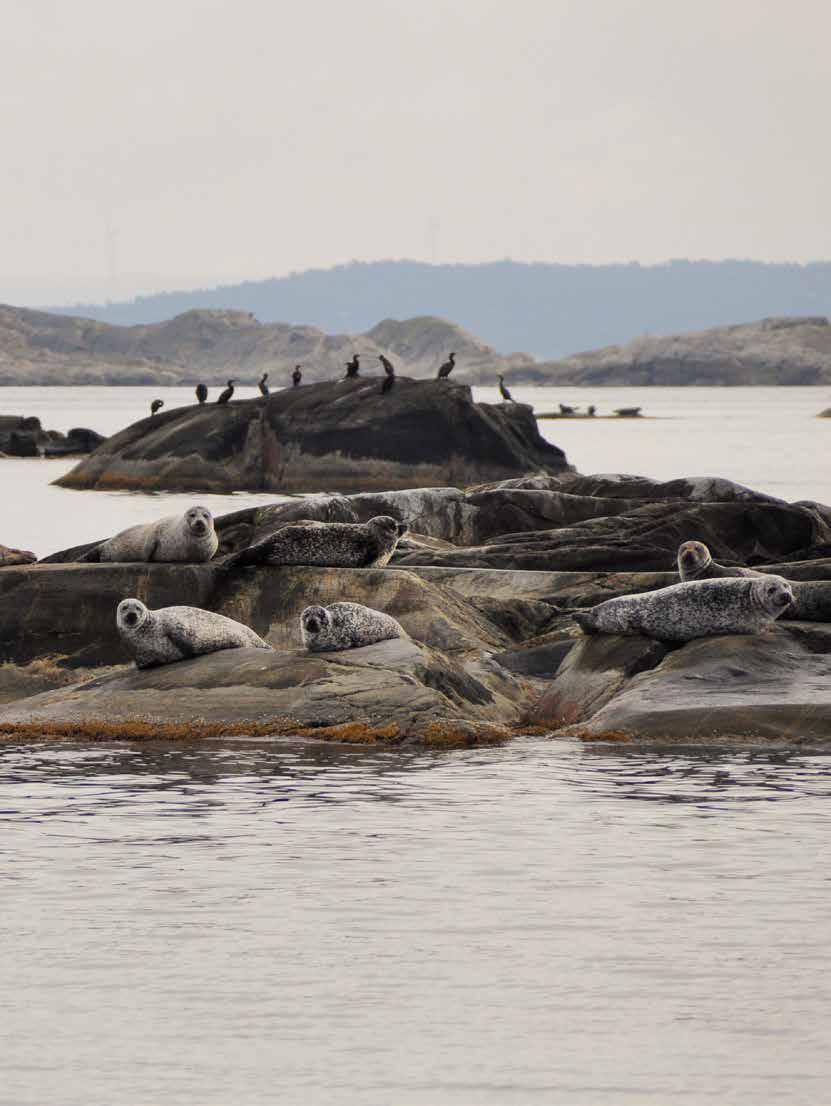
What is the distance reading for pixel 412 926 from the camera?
37.1ft

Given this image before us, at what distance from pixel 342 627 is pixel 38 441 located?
233 feet

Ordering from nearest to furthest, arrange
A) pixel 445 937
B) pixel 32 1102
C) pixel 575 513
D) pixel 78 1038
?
pixel 32 1102
pixel 78 1038
pixel 445 937
pixel 575 513

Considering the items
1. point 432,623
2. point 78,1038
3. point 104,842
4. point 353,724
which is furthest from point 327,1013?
point 432,623

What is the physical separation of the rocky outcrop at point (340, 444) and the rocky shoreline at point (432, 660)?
29121mm

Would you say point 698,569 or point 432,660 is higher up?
point 698,569

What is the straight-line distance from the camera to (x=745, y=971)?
1041cm

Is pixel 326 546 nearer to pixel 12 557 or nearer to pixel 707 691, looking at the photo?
pixel 707 691

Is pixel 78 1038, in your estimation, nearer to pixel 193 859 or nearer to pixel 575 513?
pixel 193 859

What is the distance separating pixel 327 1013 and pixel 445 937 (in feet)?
4.77

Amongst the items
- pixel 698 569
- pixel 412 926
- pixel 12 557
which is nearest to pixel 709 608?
pixel 698 569

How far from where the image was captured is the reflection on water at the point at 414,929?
891cm

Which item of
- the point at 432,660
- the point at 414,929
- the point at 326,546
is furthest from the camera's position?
the point at 326,546

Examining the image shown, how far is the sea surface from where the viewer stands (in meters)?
8.89

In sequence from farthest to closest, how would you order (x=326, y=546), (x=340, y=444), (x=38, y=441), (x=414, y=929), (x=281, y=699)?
(x=38, y=441)
(x=340, y=444)
(x=326, y=546)
(x=281, y=699)
(x=414, y=929)
